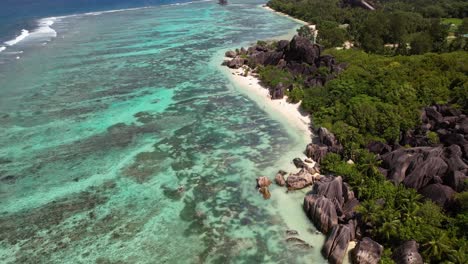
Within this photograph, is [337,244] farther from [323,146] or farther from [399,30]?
[399,30]

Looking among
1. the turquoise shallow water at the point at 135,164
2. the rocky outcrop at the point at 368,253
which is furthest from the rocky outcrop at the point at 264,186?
the rocky outcrop at the point at 368,253

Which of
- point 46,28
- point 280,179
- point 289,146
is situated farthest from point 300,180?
point 46,28

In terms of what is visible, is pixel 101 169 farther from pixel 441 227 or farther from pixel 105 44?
pixel 105 44

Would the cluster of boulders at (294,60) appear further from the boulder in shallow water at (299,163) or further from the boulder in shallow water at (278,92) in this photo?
the boulder in shallow water at (299,163)

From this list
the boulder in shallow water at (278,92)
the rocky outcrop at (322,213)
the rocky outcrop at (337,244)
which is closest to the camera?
the rocky outcrop at (337,244)

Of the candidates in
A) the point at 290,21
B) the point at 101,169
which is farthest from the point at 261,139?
the point at 290,21

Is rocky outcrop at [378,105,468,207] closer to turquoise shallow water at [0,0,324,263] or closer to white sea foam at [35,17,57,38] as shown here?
turquoise shallow water at [0,0,324,263]

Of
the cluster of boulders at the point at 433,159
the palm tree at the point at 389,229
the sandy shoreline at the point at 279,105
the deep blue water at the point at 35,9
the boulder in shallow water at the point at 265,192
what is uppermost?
the deep blue water at the point at 35,9

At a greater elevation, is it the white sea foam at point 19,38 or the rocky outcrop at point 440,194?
the white sea foam at point 19,38

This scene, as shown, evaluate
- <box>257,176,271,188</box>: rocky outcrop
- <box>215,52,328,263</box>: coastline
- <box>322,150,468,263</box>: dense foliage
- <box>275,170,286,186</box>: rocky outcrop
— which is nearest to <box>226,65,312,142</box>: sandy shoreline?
<box>215,52,328,263</box>: coastline
